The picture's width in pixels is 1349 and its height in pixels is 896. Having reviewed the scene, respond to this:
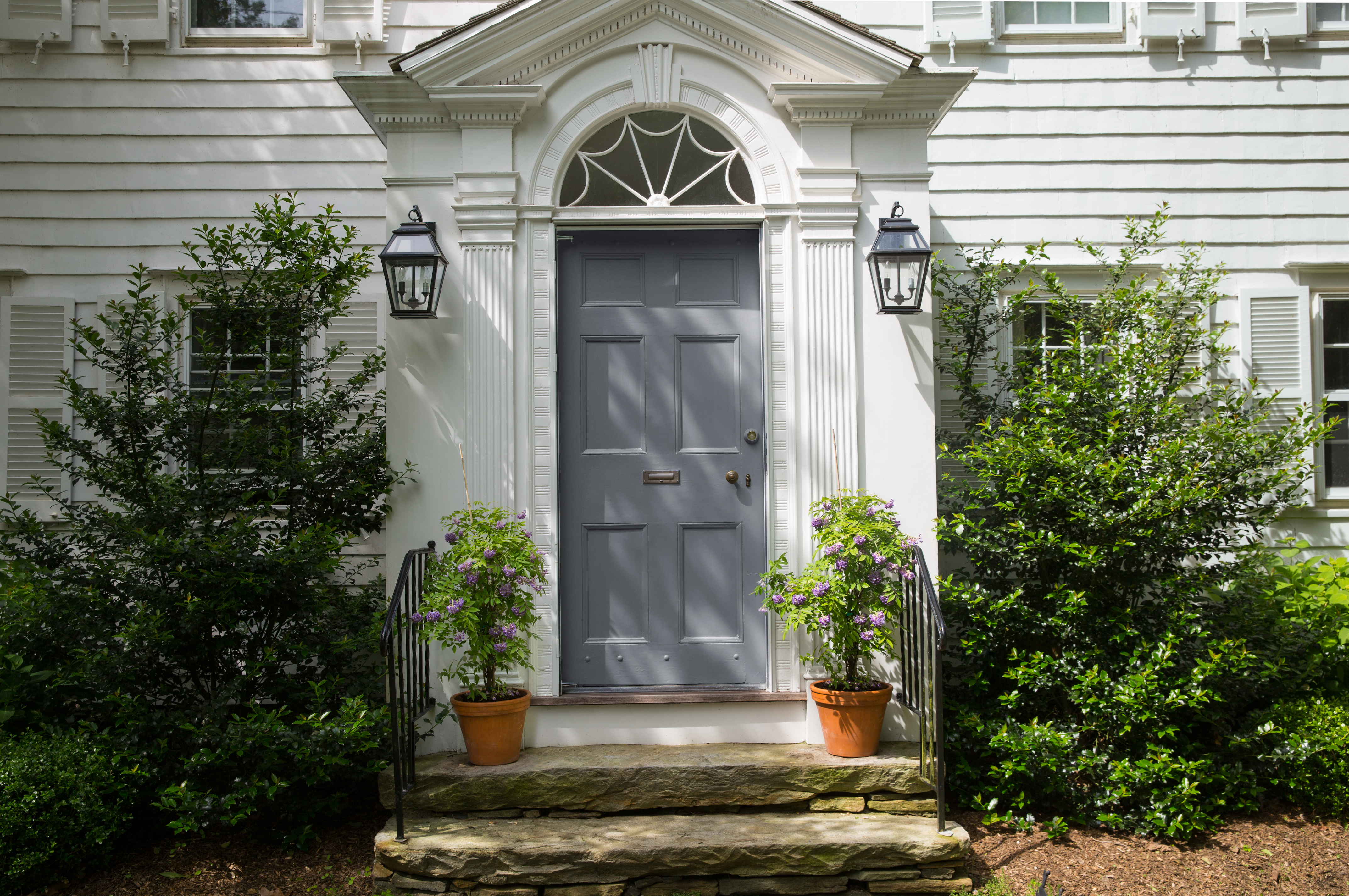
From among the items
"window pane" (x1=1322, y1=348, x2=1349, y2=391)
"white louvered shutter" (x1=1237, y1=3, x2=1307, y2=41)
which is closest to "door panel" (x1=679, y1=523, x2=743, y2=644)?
"window pane" (x1=1322, y1=348, x2=1349, y2=391)

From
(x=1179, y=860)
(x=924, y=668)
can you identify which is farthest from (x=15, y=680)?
(x=1179, y=860)

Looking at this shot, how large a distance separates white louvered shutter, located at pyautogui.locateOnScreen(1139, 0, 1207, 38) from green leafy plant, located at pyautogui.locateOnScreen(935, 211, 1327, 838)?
2.03 meters

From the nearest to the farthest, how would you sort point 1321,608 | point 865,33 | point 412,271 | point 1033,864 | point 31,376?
point 1033,864, point 412,271, point 865,33, point 1321,608, point 31,376

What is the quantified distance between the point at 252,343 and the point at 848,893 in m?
3.57

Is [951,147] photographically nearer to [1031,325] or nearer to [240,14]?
[1031,325]

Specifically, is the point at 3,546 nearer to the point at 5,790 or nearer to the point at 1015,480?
the point at 5,790

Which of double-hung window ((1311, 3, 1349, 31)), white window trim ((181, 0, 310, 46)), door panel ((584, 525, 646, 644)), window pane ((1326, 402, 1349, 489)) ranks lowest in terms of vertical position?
door panel ((584, 525, 646, 644))

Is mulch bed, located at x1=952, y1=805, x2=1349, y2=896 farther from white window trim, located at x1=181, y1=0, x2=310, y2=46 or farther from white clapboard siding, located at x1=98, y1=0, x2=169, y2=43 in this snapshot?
white clapboard siding, located at x1=98, y1=0, x2=169, y2=43

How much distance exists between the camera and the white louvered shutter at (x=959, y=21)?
545cm

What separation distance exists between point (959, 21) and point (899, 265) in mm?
2507

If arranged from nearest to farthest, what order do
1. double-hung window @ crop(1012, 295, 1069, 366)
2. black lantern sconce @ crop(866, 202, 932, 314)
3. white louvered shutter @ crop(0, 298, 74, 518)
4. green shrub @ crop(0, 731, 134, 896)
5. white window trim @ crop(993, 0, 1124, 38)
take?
green shrub @ crop(0, 731, 134, 896) → black lantern sconce @ crop(866, 202, 932, 314) → double-hung window @ crop(1012, 295, 1069, 366) → white louvered shutter @ crop(0, 298, 74, 518) → white window trim @ crop(993, 0, 1124, 38)

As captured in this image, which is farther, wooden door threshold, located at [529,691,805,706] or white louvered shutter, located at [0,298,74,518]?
white louvered shutter, located at [0,298,74,518]

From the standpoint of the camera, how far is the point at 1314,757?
3.90 m

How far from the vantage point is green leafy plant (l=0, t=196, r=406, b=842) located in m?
3.71
